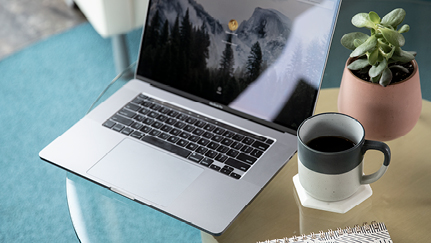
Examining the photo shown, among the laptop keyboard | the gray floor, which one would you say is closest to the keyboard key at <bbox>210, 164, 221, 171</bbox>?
the laptop keyboard

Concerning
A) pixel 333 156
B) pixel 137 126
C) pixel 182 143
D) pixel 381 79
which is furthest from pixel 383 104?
pixel 137 126

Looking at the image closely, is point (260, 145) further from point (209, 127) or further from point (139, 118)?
point (139, 118)

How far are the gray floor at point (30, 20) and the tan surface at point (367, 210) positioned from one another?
1.72 metres

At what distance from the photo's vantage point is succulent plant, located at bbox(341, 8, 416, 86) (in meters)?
0.74

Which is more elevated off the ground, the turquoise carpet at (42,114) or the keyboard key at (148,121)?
the keyboard key at (148,121)

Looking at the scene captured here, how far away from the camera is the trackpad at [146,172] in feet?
2.66

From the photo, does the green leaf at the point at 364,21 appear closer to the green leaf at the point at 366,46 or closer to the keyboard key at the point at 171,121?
the green leaf at the point at 366,46

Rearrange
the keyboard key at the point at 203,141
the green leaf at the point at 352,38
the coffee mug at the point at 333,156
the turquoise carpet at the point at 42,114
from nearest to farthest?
the coffee mug at the point at 333,156 < the green leaf at the point at 352,38 < the keyboard key at the point at 203,141 < the turquoise carpet at the point at 42,114

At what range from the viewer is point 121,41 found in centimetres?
176

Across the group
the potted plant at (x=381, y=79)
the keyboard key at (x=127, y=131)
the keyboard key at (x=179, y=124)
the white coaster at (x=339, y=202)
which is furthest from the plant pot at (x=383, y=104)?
the keyboard key at (x=127, y=131)

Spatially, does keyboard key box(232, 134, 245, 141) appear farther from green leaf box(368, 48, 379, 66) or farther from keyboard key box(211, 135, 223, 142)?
green leaf box(368, 48, 379, 66)

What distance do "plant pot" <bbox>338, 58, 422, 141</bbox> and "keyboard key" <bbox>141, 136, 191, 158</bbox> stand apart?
31 cm

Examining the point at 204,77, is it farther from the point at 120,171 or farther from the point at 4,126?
the point at 4,126

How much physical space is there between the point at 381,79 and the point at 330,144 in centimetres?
13
